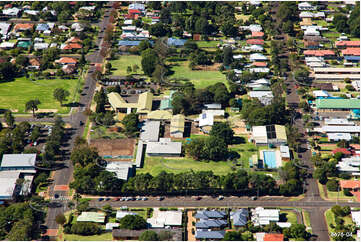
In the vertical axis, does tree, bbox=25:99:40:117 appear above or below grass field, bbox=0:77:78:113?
below

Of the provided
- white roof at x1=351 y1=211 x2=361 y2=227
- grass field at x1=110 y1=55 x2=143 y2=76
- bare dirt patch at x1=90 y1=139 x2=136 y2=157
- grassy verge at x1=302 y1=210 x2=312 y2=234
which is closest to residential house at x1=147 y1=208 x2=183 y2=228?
bare dirt patch at x1=90 y1=139 x2=136 y2=157

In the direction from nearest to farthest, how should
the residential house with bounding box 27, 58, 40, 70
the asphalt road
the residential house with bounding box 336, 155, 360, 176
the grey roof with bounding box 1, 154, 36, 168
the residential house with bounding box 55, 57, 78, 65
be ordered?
the asphalt road < the residential house with bounding box 336, 155, 360, 176 < the grey roof with bounding box 1, 154, 36, 168 < the residential house with bounding box 27, 58, 40, 70 < the residential house with bounding box 55, 57, 78, 65

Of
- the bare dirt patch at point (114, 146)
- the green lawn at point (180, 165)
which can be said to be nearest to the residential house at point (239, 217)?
the green lawn at point (180, 165)

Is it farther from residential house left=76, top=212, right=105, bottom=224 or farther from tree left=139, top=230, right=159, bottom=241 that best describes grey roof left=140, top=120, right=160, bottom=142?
tree left=139, top=230, right=159, bottom=241

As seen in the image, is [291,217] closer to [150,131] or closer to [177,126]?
[177,126]

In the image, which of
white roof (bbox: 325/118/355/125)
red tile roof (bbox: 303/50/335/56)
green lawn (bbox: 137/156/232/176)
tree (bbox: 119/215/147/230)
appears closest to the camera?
tree (bbox: 119/215/147/230)

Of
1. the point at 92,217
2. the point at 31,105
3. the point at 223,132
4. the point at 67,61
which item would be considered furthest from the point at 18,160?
the point at 67,61

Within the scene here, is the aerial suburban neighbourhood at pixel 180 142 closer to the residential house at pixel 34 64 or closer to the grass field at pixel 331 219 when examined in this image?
the grass field at pixel 331 219

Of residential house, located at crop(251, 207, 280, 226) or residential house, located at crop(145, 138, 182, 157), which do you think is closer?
residential house, located at crop(251, 207, 280, 226)

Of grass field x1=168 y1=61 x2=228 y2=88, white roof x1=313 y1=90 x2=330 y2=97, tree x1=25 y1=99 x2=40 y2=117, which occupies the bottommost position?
tree x1=25 y1=99 x2=40 y2=117
